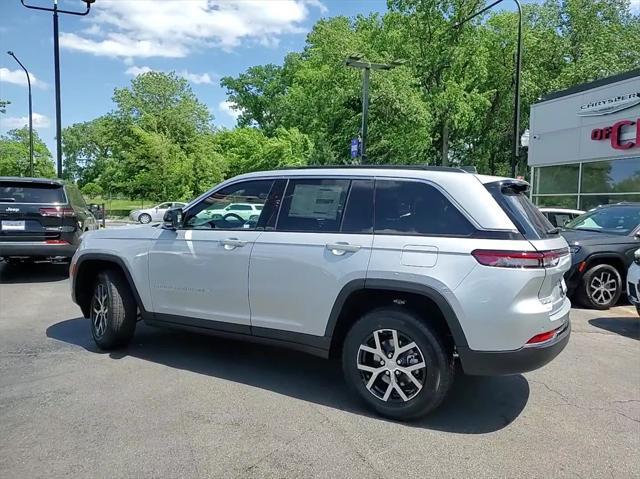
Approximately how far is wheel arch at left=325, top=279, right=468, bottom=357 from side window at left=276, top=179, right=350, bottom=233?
529 mm

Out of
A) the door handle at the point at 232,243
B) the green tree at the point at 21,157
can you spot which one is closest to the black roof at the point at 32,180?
the door handle at the point at 232,243

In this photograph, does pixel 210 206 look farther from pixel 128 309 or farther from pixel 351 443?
pixel 351 443

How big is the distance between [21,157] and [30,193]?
2138 inches

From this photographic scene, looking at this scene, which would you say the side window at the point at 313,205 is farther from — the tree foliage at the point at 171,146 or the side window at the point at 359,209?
the tree foliage at the point at 171,146

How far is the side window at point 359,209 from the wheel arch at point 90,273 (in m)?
2.35

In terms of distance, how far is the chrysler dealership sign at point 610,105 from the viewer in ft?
53.6

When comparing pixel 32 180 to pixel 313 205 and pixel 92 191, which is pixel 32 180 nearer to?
pixel 313 205

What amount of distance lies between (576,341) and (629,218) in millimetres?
3621

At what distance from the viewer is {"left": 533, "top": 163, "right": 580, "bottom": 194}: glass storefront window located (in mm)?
18984

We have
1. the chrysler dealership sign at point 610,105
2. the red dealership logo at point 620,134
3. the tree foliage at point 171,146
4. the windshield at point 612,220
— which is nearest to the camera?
the windshield at point 612,220

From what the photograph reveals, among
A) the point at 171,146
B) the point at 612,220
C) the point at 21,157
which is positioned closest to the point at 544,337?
the point at 612,220

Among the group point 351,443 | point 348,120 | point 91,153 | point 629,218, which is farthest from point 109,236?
point 91,153

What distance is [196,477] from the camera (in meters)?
3.03

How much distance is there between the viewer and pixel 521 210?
3799mm
